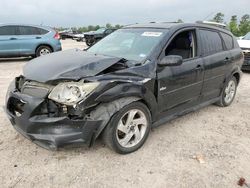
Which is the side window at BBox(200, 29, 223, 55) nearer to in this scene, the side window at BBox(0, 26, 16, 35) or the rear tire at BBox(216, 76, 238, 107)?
the rear tire at BBox(216, 76, 238, 107)

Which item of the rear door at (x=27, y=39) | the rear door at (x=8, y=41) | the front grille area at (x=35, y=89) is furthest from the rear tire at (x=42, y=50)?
the front grille area at (x=35, y=89)

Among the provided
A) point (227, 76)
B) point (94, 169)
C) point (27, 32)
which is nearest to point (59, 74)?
point (94, 169)

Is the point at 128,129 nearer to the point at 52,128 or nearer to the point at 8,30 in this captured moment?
the point at 52,128

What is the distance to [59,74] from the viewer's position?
3434mm

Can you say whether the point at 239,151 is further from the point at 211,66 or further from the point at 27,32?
the point at 27,32

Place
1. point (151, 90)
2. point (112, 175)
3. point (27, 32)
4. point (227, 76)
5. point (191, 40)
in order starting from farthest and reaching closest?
point (27, 32)
point (227, 76)
point (191, 40)
point (151, 90)
point (112, 175)

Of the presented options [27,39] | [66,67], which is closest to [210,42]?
[66,67]

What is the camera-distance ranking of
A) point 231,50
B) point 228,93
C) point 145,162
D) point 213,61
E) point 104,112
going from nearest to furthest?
point 104,112 < point 145,162 < point 213,61 < point 231,50 < point 228,93

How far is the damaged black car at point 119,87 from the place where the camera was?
10.8 feet

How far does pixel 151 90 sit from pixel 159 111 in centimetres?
42

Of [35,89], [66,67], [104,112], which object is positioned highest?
[66,67]

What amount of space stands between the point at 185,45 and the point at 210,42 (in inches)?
27.6

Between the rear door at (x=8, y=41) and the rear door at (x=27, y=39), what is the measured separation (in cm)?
20

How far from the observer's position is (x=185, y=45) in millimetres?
4688
